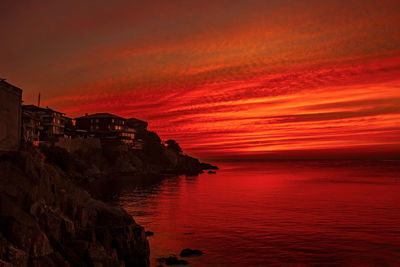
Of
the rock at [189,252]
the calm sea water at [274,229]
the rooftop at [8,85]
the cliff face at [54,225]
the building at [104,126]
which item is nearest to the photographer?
the cliff face at [54,225]

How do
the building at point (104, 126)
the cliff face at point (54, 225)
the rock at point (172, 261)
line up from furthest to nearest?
1. the building at point (104, 126)
2. the rock at point (172, 261)
3. the cliff face at point (54, 225)

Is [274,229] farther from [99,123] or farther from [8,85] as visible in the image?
[99,123]

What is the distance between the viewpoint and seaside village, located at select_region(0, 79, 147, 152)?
29.9 meters


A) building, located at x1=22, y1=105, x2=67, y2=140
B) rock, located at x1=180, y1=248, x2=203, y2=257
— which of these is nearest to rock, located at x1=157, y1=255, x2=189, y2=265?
rock, located at x1=180, y1=248, x2=203, y2=257

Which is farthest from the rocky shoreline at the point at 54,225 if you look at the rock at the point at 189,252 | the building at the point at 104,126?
the building at the point at 104,126

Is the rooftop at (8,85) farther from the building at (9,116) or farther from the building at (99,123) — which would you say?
the building at (99,123)

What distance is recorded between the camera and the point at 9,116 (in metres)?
30.2

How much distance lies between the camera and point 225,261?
33.3 m

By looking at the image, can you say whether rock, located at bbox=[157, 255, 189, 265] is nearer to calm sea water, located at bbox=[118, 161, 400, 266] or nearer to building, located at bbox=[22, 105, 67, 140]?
calm sea water, located at bbox=[118, 161, 400, 266]

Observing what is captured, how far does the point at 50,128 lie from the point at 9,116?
330 ft

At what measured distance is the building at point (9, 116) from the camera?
29.1m

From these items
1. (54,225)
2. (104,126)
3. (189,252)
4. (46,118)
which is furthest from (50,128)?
(54,225)

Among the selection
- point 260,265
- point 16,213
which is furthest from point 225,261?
point 16,213

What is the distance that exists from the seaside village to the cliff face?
12.8 feet
